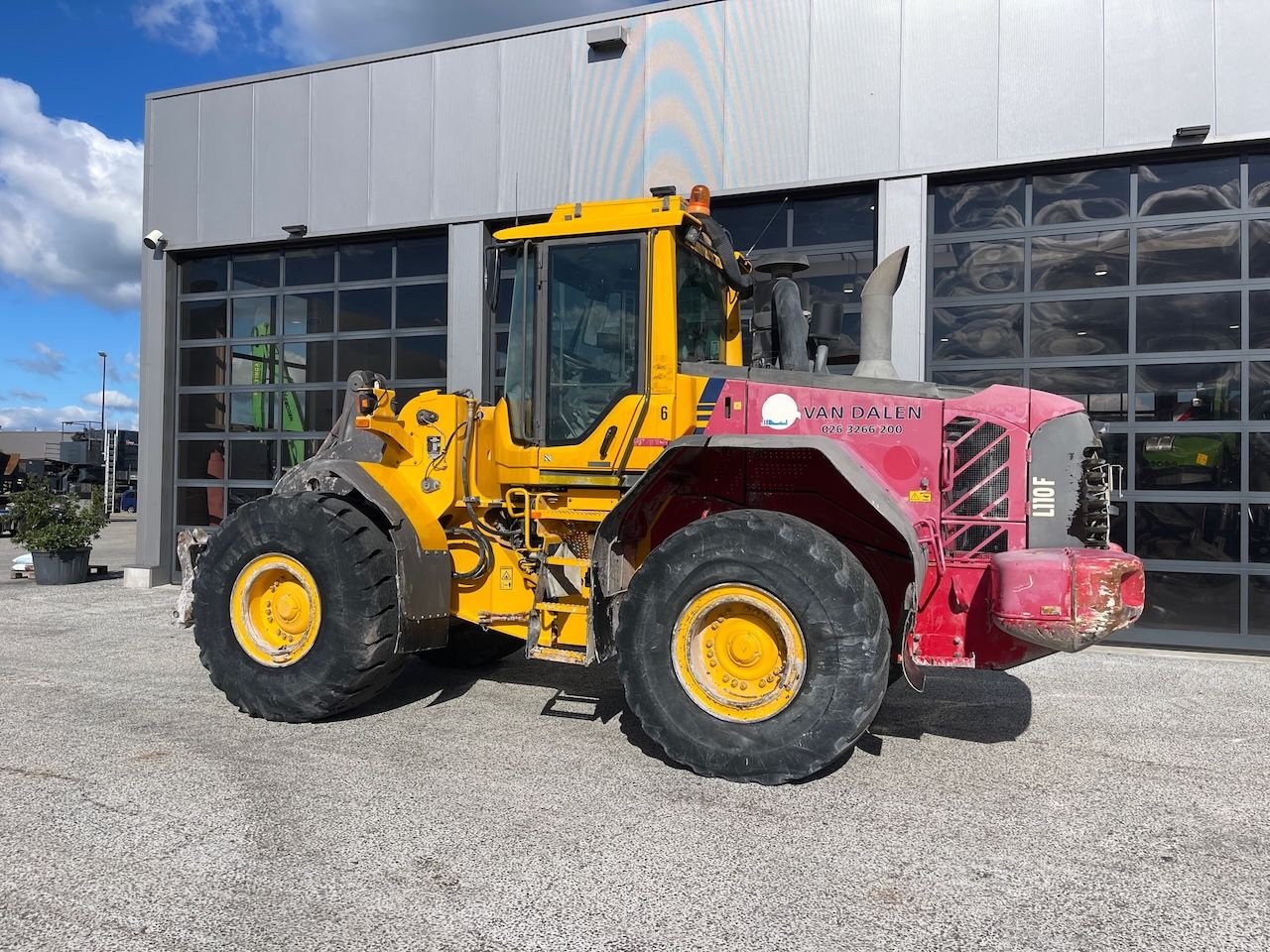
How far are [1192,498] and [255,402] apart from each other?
10.9m

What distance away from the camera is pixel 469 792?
4.04m

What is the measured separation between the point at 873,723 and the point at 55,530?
10.9 meters

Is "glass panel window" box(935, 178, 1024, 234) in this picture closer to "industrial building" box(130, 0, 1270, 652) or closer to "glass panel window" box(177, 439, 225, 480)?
"industrial building" box(130, 0, 1270, 652)

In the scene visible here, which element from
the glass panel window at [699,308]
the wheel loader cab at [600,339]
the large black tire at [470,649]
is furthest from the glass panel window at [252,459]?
the glass panel window at [699,308]

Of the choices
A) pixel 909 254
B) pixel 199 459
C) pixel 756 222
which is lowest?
pixel 199 459

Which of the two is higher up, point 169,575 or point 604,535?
point 604,535

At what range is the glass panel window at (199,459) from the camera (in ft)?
39.5

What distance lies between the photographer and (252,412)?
11.8 meters

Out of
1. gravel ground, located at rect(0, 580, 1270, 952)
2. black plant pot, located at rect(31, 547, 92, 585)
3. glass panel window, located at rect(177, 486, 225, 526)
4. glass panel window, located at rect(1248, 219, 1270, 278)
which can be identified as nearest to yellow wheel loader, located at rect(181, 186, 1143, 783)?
gravel ground, located at rect(0, 580, 1270, 952)

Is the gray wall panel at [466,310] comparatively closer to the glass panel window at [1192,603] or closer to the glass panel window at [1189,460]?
the glass panel window at [1189,460]

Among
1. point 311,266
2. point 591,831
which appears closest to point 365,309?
point 311,266

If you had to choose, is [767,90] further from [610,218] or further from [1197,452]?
[1197,452]

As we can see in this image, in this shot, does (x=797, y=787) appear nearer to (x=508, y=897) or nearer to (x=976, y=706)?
(x=508, y=897)

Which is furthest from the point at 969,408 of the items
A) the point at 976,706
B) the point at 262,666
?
the point at 262,666
